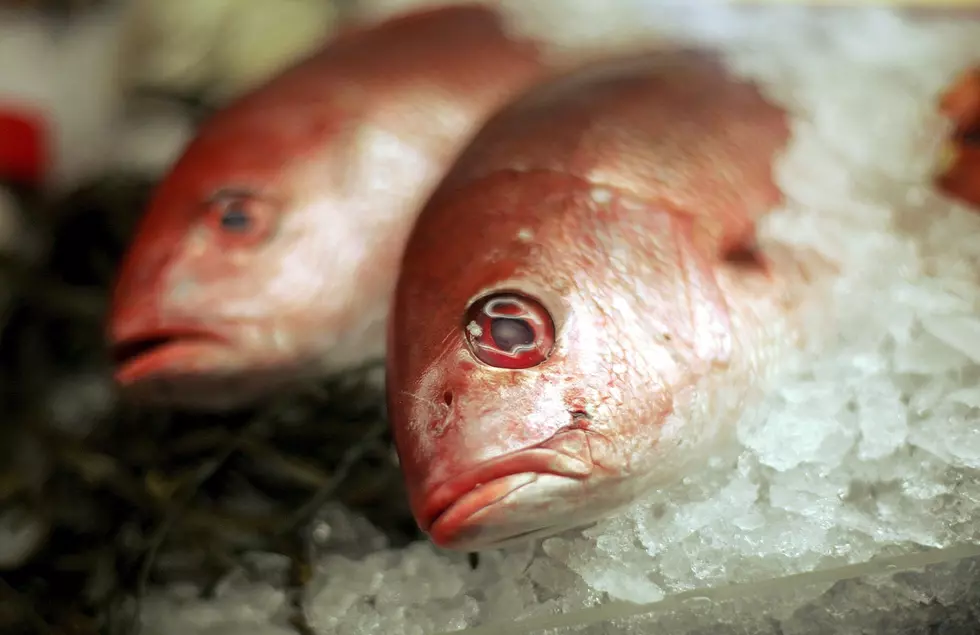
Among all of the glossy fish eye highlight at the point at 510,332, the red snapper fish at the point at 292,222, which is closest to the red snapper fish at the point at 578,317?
the glossy fish eye highlight at the point at 510,332

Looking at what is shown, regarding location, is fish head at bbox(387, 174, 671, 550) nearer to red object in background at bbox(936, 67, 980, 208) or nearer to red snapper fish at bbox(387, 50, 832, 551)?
red snapper fish at bbox(387, 50, 832, 551)

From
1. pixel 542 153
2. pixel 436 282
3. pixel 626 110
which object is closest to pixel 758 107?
pixel 626 110

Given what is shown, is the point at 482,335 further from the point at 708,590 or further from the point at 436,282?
the point at 708,590

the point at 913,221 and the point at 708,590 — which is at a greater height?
the point at 913,221

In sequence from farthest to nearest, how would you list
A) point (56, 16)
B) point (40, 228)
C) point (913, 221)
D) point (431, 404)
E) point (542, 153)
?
point (56, 16) < point (40, 228) < point (913, 221) < point (542, 153) < point (431, 404)

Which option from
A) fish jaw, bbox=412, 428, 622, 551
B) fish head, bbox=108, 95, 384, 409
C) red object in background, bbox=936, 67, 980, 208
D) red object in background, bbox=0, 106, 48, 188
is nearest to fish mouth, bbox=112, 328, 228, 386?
fish head, bbox=108, 95, 384, 409

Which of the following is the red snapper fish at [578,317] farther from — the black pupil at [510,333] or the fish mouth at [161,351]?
the fish mouth at [161,351]
